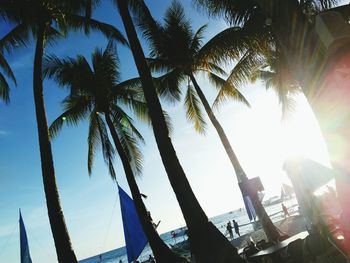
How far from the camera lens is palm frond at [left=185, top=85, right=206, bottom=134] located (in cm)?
1758

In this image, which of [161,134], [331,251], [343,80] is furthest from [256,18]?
[343,80]

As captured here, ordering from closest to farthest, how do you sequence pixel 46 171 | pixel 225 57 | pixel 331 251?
pixel 331 251
pixel 46 171
pixel 225 57

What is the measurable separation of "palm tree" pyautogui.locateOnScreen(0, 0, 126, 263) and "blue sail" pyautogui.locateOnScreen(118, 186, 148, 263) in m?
7.05

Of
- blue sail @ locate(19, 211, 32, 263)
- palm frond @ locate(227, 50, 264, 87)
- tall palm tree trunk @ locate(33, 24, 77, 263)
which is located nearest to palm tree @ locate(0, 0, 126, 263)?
tall palm tree trunk @ locate(33, 24, 77, 263)

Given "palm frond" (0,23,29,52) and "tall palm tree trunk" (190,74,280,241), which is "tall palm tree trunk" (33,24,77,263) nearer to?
"palm frond" (0,23,29,52)

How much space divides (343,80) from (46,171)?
8.33 metres

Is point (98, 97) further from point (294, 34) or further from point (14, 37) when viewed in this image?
point (294, 34)

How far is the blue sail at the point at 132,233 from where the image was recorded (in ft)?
48.8

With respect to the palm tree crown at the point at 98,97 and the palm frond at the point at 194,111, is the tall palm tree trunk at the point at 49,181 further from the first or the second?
the palm frond at the point at 194,111

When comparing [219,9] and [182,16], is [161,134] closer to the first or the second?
[219,9]

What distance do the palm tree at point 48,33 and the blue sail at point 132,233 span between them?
23.1ft

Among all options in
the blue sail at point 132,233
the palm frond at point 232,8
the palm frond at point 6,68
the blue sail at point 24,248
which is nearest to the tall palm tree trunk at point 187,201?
the palm frond at point 232,8

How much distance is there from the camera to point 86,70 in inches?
628

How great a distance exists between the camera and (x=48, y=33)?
1298 centimetres
